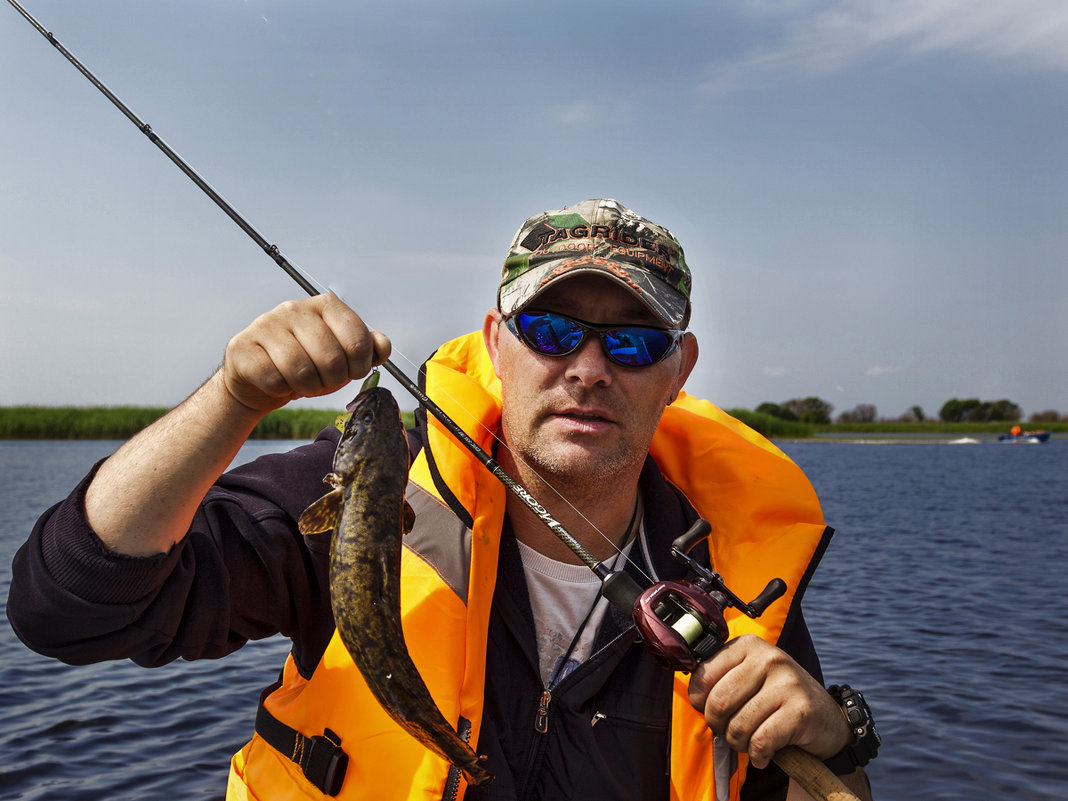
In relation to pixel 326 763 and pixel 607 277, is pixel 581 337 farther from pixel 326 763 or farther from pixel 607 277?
pixel 326 763

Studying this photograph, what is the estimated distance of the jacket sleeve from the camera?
2.30m

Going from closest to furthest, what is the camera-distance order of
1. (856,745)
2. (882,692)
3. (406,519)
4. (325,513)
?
(325,513), (406,519), (856,745), (882,692)

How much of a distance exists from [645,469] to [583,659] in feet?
3.27

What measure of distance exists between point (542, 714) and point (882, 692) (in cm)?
727

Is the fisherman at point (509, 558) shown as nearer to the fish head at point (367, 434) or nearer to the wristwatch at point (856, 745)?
the wristwatch at point (856, 745)

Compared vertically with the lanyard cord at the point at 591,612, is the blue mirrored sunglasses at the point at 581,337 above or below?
above

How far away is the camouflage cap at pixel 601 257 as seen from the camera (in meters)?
3.42

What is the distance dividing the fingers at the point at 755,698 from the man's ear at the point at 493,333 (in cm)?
158

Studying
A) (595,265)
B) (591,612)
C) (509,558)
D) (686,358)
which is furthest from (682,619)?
(686,358)

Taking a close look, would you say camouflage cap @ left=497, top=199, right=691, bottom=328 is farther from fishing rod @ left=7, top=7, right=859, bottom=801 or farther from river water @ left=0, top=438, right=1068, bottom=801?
river water @ left=0, top=438, right=1068, bottom=801

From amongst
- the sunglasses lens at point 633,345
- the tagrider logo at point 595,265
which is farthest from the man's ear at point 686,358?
the tagrider logo at point 595,265

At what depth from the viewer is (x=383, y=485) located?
2307mm

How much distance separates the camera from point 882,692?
9109 mm

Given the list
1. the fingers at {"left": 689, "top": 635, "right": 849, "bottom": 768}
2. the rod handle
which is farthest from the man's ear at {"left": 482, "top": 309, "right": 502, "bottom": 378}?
the rod handle
